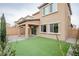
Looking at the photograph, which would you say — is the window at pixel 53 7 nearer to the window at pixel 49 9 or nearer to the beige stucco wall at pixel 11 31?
the window at pixel 49 9

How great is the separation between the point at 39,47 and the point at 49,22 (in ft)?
1.43

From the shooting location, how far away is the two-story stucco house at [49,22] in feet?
7.73

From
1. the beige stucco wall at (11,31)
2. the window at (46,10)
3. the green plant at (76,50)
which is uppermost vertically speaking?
the window at (46,10)

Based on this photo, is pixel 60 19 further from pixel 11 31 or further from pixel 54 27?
pixel 11 31

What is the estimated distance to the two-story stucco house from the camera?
7.73ft

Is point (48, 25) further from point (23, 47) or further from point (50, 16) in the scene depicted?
point (23, 47)

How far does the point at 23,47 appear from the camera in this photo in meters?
2.38

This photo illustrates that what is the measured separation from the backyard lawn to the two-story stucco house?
0.10 metres

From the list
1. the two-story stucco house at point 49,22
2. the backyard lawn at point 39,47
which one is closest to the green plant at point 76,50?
the backyard lawn at point 39,47

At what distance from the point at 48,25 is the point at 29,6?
44 cm

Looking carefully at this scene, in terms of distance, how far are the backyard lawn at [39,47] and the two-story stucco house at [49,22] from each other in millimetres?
97

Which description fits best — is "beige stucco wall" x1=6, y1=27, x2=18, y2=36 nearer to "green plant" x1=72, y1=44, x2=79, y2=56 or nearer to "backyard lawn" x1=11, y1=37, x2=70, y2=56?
"backyard lawn" x1=11, y1=37, x2=70, y2=56

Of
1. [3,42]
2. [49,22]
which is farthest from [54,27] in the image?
[3,42]

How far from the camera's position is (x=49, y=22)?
95.0 inches
